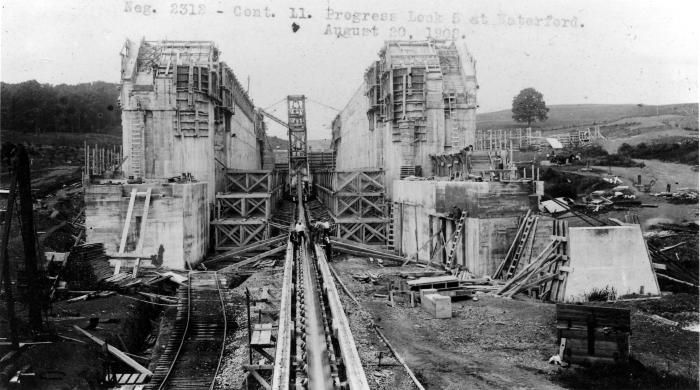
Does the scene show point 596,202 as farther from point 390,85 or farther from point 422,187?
point 390,85

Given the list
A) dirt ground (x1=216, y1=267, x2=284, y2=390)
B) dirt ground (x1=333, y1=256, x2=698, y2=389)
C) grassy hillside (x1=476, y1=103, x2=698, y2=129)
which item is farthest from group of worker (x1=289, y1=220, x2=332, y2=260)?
grassy hillside (x1=476, y1=103, x2=698, y2=129)

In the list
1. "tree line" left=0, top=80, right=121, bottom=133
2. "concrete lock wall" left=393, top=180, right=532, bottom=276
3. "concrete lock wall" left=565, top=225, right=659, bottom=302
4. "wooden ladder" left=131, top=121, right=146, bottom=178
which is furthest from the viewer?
"tree line" left=0, top=80, right=121, bottom=133

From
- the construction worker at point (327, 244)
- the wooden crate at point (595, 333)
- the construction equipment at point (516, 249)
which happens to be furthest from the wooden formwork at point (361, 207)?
the wooden crate at point (595, 333)

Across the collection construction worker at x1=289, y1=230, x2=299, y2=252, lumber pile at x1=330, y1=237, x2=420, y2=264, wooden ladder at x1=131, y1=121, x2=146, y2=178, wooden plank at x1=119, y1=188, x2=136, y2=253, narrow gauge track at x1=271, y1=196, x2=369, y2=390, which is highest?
wooden ladder at x1=131, y1=121, x2=146, y2=178

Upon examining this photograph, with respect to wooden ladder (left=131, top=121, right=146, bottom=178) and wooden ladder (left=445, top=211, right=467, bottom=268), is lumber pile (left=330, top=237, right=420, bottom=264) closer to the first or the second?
wooden ladder (left=445, top=211, right=467, bottom=268)

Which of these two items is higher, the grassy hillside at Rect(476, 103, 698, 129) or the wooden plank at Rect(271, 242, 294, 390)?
the grassy hillside at Rect(476, 103, 698, 129)

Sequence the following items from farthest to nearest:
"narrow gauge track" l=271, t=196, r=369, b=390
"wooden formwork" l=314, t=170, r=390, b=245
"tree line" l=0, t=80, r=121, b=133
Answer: "tree line" l=0, t=80, r=121, b=133 < "wooden formwork" l=314, t=170, r=390, b=245 < "narrow gauge track" l=271, t=196, r=369, b=390

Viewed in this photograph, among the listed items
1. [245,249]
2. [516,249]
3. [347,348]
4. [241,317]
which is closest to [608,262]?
[516,249]
